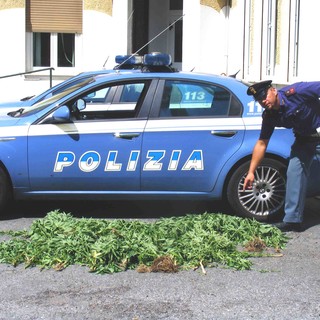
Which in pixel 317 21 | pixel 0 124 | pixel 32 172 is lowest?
pixel 32 172

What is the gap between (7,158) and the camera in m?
6.73

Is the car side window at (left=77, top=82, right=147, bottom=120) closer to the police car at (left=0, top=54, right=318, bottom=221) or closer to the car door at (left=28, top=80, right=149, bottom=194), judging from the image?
the police car at (left=0, top=54, right=318, bottom=221)

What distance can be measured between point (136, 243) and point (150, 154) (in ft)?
4.26

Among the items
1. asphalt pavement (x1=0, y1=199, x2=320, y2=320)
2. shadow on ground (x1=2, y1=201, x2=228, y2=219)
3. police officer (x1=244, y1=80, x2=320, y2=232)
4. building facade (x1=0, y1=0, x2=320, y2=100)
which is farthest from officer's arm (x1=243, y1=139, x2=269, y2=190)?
building facade (x1=0, y1=0, x2=320, y2=100)

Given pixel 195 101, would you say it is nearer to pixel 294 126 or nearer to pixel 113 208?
pixel 294 126

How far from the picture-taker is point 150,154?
6.73m

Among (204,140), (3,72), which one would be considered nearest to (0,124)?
(204,140)

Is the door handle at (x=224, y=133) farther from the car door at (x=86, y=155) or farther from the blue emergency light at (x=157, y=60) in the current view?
the blue emergency light at (x=157, y=60)

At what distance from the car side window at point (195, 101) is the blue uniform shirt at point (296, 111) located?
741 millimetres

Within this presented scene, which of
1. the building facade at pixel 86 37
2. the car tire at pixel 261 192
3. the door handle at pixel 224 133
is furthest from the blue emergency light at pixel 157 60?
the building facade at pixel 86 37

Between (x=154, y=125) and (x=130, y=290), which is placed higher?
(x=154, y=125)

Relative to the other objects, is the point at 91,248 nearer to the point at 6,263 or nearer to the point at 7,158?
the point at 6,263

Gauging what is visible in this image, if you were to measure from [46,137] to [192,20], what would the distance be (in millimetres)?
10333

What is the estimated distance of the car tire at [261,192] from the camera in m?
6.77
